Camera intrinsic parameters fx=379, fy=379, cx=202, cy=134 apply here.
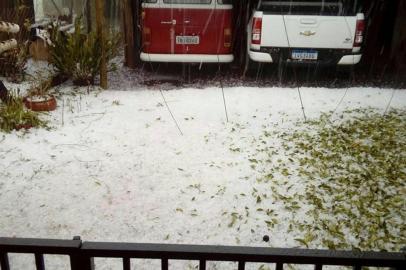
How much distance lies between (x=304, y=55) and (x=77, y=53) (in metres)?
4.41

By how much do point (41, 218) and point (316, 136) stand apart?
362cm

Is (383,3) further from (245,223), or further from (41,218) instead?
(41,218)

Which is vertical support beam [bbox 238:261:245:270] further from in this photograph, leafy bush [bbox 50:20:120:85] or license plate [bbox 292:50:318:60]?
license plate [bbox 292:50:318:60]

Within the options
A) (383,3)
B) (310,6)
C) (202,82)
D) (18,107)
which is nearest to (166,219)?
(18,107)

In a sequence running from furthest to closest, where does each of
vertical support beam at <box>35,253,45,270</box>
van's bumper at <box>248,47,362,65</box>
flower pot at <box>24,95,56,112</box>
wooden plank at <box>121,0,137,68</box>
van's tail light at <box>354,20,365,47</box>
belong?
1. wooden plank at <box>121,0,137,68</box>
2. van's bumper at <box>248,47,362,65</box>
3. van's tail light at <box>354,20,365,47</box>
4. flower pot at <box>24,95,56,112</box>
5. vertical support beam at <box>35,253,45,270</box>

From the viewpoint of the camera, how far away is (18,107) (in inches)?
213

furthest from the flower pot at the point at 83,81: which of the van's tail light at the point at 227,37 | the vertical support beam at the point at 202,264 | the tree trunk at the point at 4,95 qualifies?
the vertical support beam at the point at 202,264

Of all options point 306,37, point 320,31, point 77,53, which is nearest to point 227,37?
point 306,37

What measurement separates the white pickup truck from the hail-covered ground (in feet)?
4.69

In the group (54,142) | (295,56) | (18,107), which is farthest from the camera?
(295,56)

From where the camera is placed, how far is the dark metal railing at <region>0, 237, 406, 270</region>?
146 centimetres

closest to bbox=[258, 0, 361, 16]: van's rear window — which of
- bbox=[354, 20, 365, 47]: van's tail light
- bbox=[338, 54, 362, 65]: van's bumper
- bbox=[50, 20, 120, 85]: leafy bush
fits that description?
bbox=[354, 20, 365, 47]: van's tail light

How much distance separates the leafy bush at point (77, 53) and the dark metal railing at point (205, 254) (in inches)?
233

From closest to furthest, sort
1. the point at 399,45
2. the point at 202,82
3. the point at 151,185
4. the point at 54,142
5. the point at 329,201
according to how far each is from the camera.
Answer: the point at 329,201 < the point at 151,185 < the point at 54,142 < the point at 202,82 < the point at 399,45
